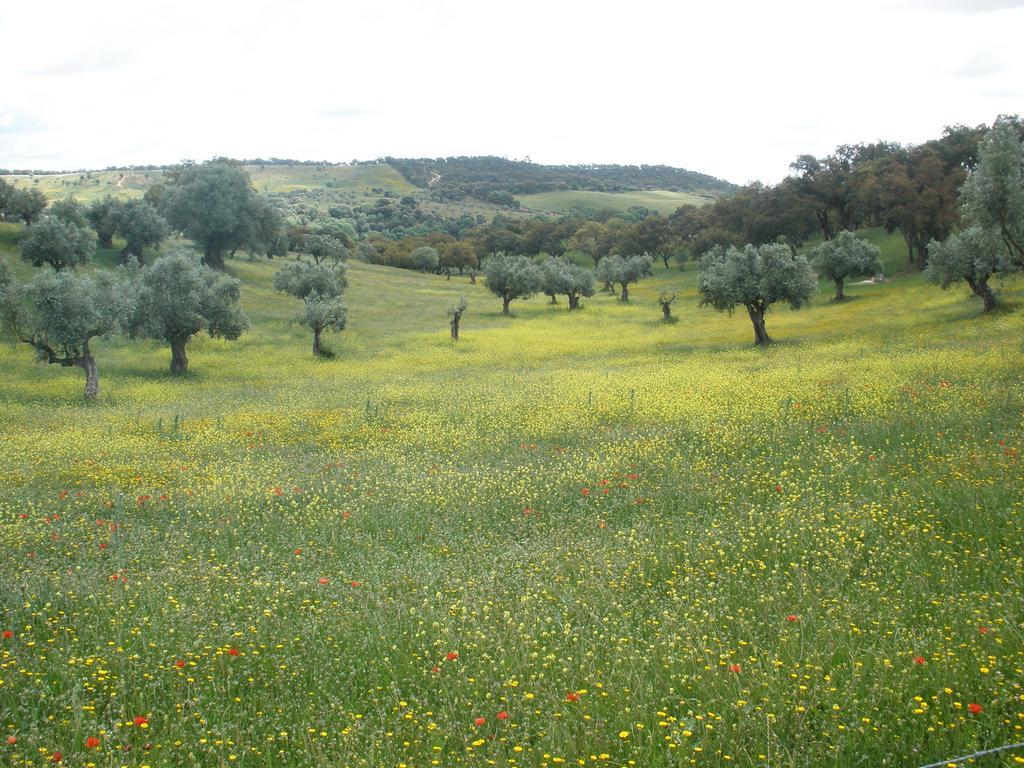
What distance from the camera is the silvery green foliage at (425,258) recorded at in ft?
365

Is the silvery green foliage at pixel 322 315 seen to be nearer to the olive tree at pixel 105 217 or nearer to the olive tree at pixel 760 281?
the olive tree at pixel 760 281

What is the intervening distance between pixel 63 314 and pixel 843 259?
5800cm

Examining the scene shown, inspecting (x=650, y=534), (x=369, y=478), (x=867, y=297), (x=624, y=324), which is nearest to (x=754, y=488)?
(x=650, y=534)

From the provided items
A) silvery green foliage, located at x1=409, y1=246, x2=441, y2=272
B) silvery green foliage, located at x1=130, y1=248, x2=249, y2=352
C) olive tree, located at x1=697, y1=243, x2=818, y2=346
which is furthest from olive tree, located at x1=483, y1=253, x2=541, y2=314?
silvery green foliage, located at x1=409, y1=246, x2=441, y2=272

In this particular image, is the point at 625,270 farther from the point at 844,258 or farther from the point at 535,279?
the point at 844,258

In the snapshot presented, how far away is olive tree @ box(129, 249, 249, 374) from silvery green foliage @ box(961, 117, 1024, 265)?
3851 centimetres

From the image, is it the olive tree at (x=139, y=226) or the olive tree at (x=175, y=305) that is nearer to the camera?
the olive tree at (x=175, y=305)

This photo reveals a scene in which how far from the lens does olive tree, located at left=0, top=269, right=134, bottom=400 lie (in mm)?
31500

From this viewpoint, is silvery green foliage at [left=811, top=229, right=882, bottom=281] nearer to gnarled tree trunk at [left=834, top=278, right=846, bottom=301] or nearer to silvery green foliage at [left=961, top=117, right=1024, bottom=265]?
gnarled tree trunk at [left=834, top=278, right=846, bottom=301]

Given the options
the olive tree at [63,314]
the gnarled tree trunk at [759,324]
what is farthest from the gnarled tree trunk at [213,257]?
the gnarled tree trunk at [759,324]

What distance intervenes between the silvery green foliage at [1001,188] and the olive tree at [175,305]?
38.5 metres

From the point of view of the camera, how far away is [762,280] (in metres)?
42.0

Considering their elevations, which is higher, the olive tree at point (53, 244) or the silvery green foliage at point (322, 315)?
the olive tree at point (53, 244)

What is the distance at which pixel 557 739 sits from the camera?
20.9 feet
